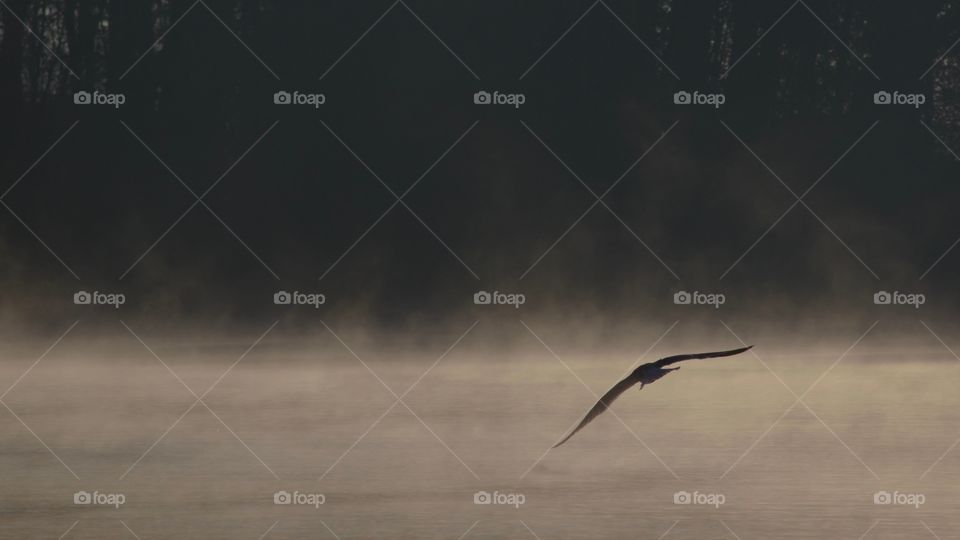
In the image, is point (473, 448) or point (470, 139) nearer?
point (473, 448)

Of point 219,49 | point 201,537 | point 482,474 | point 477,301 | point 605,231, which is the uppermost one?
point 219,49

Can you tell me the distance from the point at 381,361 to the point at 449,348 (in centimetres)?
124

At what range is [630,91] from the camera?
3588 cm

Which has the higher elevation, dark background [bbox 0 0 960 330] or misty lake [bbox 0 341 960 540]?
dark background [bbox 0 0 960 330]

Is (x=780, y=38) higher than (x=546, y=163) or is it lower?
higher

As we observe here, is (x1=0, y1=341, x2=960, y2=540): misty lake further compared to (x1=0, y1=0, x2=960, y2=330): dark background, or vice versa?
(x1=0, y1=0, x2=960, y2=330): dark background

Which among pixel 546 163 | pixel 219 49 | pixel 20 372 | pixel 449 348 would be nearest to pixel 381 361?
pixel 449 348

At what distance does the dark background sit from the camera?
31.1 metres

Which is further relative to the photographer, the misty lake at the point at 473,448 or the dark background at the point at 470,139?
the dark background at the point at 470,139

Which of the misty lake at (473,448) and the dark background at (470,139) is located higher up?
the dark background at (470,139)

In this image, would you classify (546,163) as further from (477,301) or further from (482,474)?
(482,474)

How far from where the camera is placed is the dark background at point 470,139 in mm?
31078

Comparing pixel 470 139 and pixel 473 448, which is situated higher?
pixel 470 139

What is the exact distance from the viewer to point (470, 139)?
34812 millimetres
